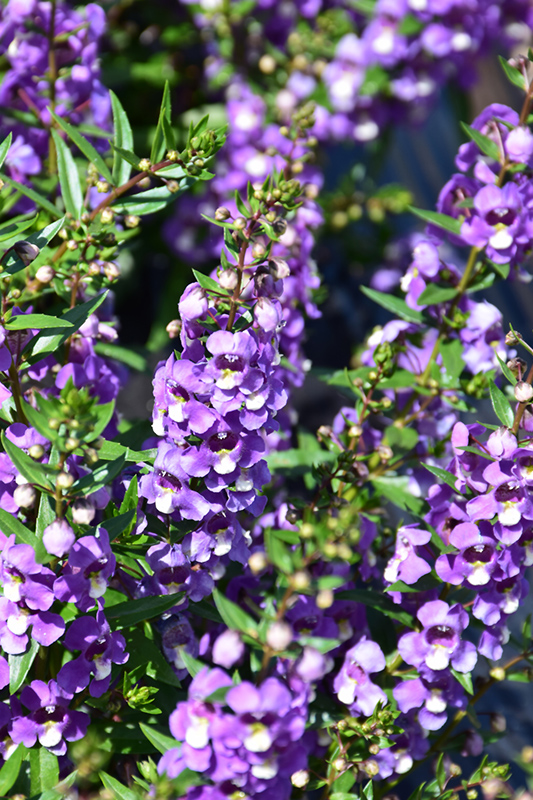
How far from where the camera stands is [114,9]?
2.55 meters

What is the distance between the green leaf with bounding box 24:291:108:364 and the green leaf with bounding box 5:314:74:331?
0.13ft

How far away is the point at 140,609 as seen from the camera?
104cm

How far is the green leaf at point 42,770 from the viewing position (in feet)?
3.50

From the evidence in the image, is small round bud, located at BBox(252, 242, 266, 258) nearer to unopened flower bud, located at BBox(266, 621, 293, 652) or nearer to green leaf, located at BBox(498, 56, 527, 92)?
unopened flower bud, located at BBox(266, 621, 293, 652)

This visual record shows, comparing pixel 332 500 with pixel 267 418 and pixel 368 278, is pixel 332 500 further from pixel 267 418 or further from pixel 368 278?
pixel 368 278

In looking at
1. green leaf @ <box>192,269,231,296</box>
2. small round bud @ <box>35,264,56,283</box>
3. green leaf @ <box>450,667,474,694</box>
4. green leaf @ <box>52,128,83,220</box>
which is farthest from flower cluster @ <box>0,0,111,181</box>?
green leaf @ <box>450,667,474,694</box>

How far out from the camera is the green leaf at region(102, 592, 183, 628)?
1.03 metres

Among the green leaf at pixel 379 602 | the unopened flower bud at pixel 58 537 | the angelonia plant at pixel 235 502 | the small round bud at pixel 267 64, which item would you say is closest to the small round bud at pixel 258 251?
the angelonia plant at pixel 235 502

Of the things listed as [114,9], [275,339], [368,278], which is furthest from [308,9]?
[275,339]

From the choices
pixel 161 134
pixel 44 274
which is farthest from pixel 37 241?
pixel 161 134

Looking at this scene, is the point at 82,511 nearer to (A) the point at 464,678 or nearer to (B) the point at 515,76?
(A) the point at 464,678

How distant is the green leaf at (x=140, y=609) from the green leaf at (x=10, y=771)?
0.19 metres

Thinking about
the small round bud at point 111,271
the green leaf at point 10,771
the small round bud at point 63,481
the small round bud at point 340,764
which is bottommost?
the small round bud at point 340,764

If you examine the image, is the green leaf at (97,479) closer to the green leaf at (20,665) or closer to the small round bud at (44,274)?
the green leaf at (20,665)
